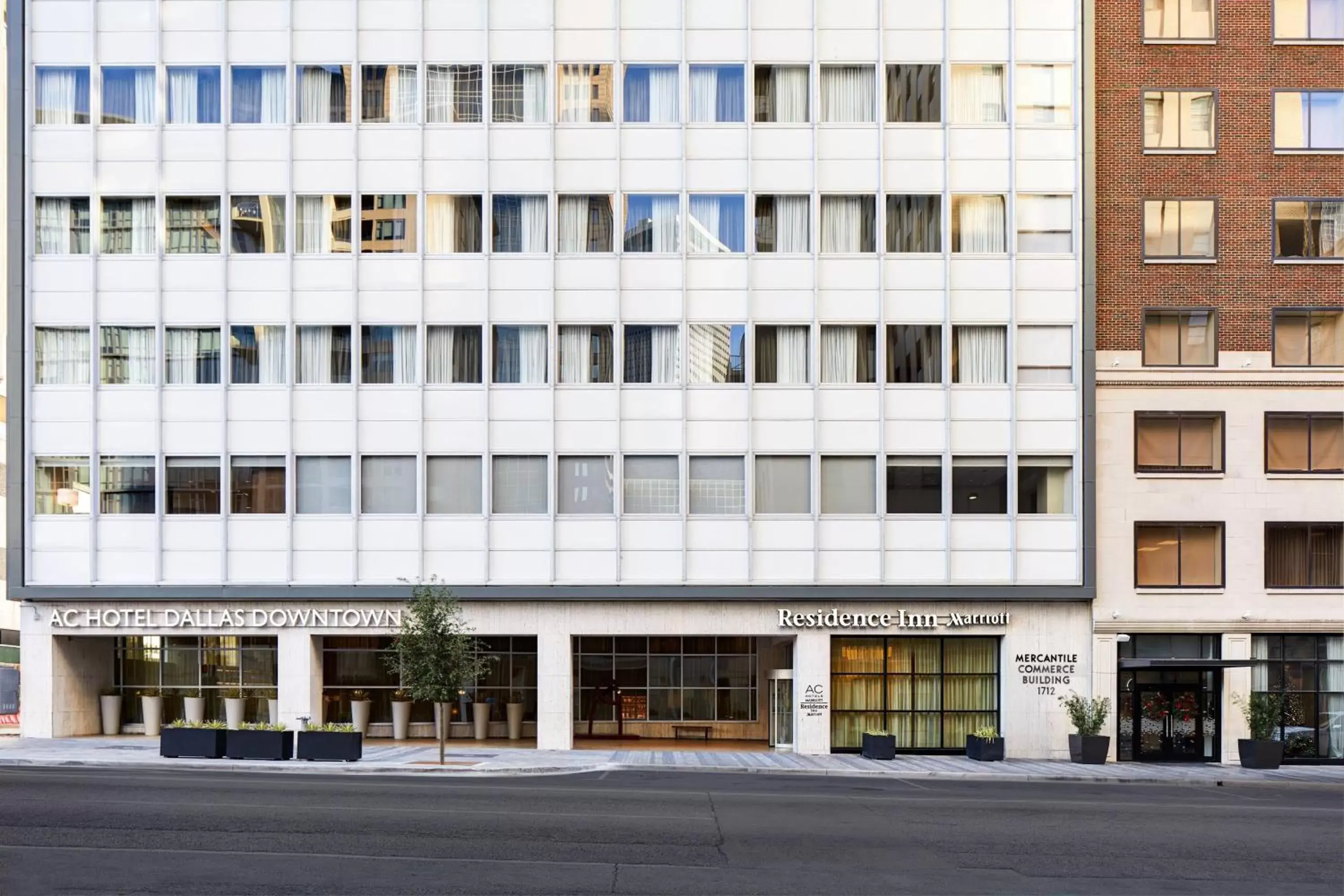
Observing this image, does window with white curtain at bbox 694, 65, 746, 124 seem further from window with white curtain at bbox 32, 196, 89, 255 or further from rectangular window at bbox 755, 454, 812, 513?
window with white curtain at bbox 32, 196, 89, 255

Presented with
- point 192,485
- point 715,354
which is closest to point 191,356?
point 192,485

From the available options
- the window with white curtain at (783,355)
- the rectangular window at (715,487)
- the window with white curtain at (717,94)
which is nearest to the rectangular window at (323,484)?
the rectangular window at (715,487)

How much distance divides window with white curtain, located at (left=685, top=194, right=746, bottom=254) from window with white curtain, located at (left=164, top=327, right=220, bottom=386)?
1466cm

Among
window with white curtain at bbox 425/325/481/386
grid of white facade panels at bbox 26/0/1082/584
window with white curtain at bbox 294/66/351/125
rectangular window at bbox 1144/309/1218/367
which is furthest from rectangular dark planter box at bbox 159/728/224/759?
rectangular window at bbox 1144/309/1218/367

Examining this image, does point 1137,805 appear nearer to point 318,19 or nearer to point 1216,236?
point 1216,236

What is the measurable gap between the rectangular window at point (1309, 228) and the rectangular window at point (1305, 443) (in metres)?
4.91

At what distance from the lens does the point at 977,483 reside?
133ft

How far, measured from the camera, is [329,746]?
34.6 m

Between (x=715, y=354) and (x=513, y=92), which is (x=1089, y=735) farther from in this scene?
(x=513, y=92)

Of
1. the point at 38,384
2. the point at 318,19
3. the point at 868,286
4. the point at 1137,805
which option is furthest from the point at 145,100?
the point at 1137,805

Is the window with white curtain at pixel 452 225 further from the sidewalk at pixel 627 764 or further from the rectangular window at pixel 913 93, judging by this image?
the sidewalk at pixel 627 764

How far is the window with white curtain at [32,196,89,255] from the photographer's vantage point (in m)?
41.3

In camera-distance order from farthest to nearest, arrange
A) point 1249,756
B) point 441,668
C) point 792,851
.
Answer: point 1249,756 → point 441,668 → point 792,851

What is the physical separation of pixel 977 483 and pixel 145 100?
27435mm
